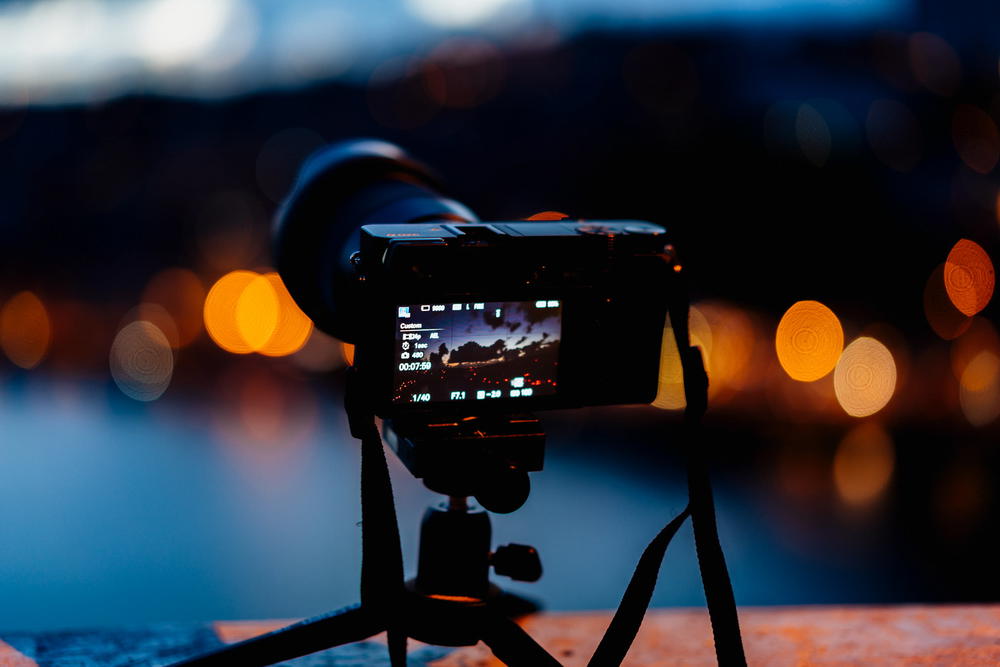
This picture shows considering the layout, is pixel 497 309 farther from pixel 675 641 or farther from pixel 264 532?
pixel 264 532

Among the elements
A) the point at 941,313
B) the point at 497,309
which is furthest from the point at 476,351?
the point at 941,313

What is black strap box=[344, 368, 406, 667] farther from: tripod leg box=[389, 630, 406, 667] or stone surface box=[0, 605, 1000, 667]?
stone surface box=[0, 605, 1000, 667]

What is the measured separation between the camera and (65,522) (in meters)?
7.02

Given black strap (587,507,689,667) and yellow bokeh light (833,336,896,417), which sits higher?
black strap (587,507,689,667)

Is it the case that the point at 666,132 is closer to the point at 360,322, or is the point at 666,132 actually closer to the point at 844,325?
the point at 844,325

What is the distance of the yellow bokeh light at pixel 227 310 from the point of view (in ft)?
80.5

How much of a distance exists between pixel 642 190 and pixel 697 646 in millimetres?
35090

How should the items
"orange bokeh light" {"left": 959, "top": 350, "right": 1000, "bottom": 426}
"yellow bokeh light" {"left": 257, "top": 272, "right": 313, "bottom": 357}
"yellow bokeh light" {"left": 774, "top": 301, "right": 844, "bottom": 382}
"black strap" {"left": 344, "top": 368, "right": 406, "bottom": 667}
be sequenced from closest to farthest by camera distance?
"black strap" {"left": 344, "top": 368, "right": 406, "bottom": 667}
"orange bokeh light" {"left": 959, "top": 350, "right": 1000, "bottom": 426}
"yellow bokeh light" {"left": 774, "top": 301, "right": 844, "bottom": 382}
"yellow bokeh light" {"left": 257, "top": 272, "right": 313, "bottom": 357}

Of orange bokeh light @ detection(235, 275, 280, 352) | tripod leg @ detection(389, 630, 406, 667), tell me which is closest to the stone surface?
tripod leg @ detection(389, 630, 406, 667)

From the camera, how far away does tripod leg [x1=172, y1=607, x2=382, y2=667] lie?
166cm

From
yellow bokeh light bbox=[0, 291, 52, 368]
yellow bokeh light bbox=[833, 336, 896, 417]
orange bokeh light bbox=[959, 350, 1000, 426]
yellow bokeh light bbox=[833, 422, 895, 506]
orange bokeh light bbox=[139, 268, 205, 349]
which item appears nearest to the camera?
yellow bokeh light bbox=[833, 422, 895, 506]

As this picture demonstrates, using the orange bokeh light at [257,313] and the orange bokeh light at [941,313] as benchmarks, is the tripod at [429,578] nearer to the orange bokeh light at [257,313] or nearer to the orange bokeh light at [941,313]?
the orange bokeh light at [941,313]

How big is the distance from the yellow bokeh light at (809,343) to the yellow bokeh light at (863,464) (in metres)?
5.68

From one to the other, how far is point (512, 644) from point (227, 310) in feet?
89.8
